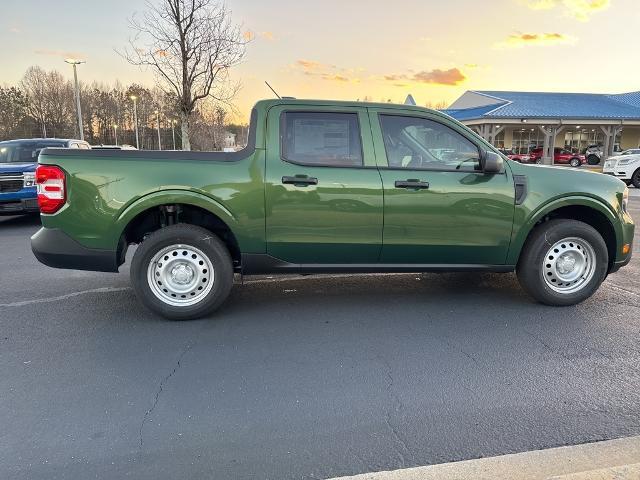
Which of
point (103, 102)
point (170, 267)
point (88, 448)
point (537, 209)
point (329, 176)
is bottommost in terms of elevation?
point (88, 448)

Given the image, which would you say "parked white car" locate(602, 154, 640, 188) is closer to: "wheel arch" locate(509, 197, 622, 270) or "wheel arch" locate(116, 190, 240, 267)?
"wheel arch" locate(509, 197, 622, 270)

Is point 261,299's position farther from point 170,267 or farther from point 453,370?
point 453,370

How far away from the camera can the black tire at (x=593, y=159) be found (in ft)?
123

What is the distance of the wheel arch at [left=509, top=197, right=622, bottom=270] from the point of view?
438 cm

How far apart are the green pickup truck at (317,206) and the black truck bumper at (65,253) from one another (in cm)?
Result: 1

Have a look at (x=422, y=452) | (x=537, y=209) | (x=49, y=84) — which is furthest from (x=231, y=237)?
(x=49, y=84)

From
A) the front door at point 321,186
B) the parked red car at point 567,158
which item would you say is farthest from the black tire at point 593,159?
the front door at point 321,186

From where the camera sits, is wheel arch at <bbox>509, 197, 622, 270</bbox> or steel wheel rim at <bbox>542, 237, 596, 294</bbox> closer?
wheel arch at <bbox>509, 197, 622, 270</bbox>

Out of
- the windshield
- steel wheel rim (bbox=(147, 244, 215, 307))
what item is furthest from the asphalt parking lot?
the windshield

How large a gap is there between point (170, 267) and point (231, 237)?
63 cm

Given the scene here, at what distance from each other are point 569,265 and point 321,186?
270cm

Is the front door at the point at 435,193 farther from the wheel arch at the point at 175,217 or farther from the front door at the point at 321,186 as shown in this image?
the wheel arch at the point at 175,217

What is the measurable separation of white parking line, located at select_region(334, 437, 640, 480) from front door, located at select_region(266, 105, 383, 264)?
2.27 m

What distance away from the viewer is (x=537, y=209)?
4.35 metres
